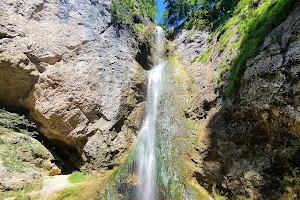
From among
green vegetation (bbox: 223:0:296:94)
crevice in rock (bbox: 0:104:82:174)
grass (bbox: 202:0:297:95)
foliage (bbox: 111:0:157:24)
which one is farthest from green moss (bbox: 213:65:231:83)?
crevice in rock (bbox: 0:104:82:174)

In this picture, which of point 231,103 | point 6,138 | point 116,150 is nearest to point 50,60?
point 6,138

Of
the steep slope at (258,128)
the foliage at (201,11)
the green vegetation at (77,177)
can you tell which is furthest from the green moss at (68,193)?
the foliage at (201,11)

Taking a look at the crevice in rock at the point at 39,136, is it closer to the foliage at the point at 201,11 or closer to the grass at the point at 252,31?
the grass at the point at 252,31

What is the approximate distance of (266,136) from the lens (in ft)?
23.7

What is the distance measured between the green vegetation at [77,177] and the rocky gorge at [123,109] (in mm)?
211

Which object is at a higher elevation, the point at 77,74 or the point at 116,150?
the point at 77,74

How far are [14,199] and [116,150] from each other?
14.3ft

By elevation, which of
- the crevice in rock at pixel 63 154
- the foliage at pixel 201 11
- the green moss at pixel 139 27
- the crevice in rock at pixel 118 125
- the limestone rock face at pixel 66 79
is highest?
the foliage at pixel 201 11

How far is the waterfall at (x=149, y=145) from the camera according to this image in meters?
8.59

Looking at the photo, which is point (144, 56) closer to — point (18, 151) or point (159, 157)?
point (159, 157)

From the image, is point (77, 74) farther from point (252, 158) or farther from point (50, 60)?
point (252, 158)

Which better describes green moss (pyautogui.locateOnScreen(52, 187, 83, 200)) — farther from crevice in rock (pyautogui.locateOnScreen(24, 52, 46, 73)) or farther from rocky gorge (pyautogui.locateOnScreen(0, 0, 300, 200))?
crevice in rock (pyautogui.locateOnScreen(24, 52, 46, 73))

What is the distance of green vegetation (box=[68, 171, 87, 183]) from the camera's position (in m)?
10.0

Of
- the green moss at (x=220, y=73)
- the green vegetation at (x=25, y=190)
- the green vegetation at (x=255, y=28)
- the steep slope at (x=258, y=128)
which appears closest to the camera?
the steep slope at (x=258, y=128)
